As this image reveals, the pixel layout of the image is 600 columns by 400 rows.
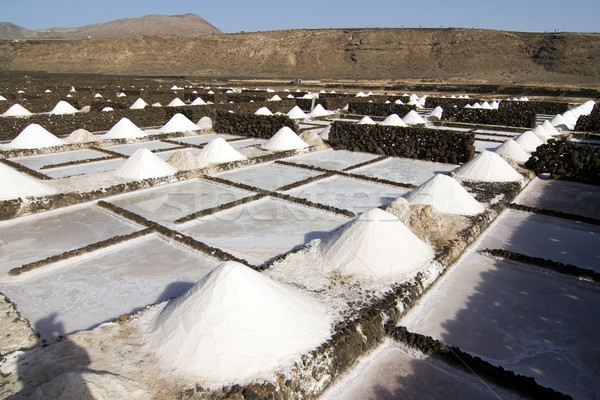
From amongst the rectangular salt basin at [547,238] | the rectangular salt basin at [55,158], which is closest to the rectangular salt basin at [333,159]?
the rectangular salt basin at [547,238]

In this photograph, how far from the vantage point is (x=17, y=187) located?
7.10 meters

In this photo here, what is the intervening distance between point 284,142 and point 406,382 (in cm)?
923

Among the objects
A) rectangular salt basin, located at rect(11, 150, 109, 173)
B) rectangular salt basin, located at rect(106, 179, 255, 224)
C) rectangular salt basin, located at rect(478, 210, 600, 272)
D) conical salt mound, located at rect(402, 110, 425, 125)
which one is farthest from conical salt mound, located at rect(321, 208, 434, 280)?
conical salt mound, located at rect(402, 110, 425, 125)

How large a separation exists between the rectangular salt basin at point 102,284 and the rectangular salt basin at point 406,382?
2.25 meters

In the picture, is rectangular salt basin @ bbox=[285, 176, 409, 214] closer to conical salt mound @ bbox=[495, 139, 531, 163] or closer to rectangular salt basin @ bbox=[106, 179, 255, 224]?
rectangular salt basin @ bbox=[106, 179, 255, 224]

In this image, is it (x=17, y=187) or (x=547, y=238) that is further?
(x=17, y=187)

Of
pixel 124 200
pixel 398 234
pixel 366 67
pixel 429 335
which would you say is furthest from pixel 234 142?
pixel 366 67

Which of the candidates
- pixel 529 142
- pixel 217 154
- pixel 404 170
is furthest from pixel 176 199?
pixel 529 142

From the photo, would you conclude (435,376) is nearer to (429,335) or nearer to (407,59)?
(429,335)

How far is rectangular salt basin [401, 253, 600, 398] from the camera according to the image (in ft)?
11.4

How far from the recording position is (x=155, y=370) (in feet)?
9.83

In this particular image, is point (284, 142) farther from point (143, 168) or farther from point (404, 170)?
point (143, 168)

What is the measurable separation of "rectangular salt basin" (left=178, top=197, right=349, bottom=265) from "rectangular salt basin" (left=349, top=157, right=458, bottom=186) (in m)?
3.03

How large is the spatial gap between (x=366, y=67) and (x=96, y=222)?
186ft
